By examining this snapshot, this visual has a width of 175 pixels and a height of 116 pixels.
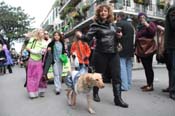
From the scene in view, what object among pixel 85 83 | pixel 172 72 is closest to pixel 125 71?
pixel 172 72

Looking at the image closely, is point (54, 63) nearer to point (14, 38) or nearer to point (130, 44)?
point (130, 44)

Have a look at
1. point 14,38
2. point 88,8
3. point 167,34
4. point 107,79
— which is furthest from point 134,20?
point 14,38

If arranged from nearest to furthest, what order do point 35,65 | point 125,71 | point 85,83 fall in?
point 85,83, point 35,65, point 125,71

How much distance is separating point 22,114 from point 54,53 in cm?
289

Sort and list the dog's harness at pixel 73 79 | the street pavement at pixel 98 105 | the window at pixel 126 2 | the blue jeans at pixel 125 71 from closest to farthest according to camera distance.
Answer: the street pavement at pixel 98 105, the dog's harness at pixel 73 79, the blue jeans at pixel 125 71, the window at pixel 126 2

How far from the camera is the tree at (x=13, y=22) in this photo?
6675 cm

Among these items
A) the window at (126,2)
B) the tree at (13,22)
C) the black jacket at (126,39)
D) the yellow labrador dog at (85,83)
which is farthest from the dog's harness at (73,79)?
the tree at (13,22)

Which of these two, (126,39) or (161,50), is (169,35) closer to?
(161,50)

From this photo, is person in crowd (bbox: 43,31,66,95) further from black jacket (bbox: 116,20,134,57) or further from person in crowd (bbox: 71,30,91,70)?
black jacket (bbox: 116,20,134,57)

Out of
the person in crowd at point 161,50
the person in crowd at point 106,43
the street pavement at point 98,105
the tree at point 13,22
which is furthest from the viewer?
the tree at point 13,22

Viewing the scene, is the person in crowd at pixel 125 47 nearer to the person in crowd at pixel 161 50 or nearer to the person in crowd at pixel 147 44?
the person in crowd at pixel 147 44

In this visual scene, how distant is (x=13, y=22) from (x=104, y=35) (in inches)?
2368

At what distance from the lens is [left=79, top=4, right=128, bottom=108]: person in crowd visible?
8.34m

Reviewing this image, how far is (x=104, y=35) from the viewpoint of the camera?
836cm
